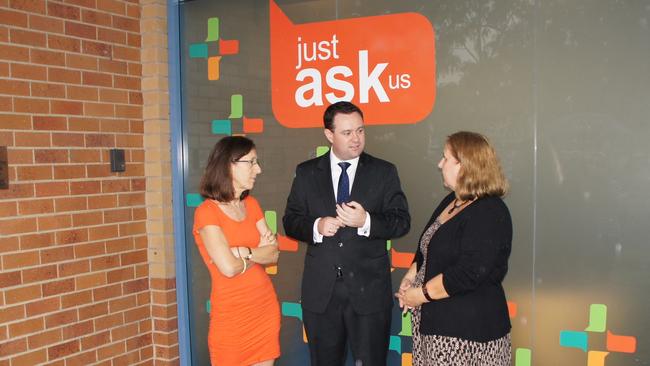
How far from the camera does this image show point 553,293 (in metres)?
3.12

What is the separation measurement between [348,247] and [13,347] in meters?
1.96

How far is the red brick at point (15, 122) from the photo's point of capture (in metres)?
3.15

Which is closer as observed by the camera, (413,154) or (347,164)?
(347,164)

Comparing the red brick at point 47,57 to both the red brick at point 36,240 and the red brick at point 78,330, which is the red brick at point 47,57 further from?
the red brick at point 78,330

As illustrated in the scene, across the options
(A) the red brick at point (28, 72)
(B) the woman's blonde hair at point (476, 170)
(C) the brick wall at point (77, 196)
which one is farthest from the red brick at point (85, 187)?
(B) the woman's blonde hair at point (476, 170)

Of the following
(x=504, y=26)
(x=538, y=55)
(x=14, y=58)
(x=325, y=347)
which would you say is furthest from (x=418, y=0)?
(x=14, y=58)

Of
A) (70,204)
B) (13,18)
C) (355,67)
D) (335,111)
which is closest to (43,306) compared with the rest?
(70,204)

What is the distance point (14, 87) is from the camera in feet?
10.5

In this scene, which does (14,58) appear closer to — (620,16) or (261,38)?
(261,38)

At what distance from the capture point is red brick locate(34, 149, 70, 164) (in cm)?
332

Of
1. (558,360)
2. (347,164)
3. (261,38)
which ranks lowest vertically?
(558,360)

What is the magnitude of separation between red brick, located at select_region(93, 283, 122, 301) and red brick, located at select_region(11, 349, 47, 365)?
1.47ft

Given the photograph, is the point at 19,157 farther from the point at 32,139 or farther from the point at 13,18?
the point at 13,18

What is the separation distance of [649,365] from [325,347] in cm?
167
